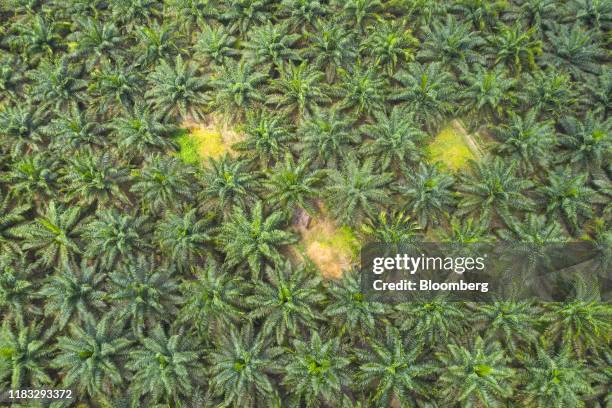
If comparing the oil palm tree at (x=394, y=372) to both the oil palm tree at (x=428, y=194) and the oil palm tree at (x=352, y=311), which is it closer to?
the oil palm tree at (x=352, y=311)

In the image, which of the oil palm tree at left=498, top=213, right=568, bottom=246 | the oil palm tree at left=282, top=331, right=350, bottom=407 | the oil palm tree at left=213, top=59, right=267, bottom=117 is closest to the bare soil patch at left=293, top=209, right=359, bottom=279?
the oil palm tree at left=282, top=331, right=350, bottom=407

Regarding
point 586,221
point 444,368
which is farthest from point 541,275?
point 444,368

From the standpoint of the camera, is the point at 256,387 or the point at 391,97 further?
the point at 391,97

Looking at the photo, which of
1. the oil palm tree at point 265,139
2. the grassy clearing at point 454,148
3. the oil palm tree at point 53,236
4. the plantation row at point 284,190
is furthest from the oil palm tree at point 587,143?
the oil palm tree at point 53,236

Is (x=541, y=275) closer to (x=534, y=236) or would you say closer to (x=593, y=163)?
(x=534, y=236)

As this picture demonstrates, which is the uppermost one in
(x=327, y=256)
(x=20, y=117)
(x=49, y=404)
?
(x=20, y=117)

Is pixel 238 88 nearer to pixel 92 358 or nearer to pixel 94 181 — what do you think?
pixel 94 181

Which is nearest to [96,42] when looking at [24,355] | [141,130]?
[141,130]
